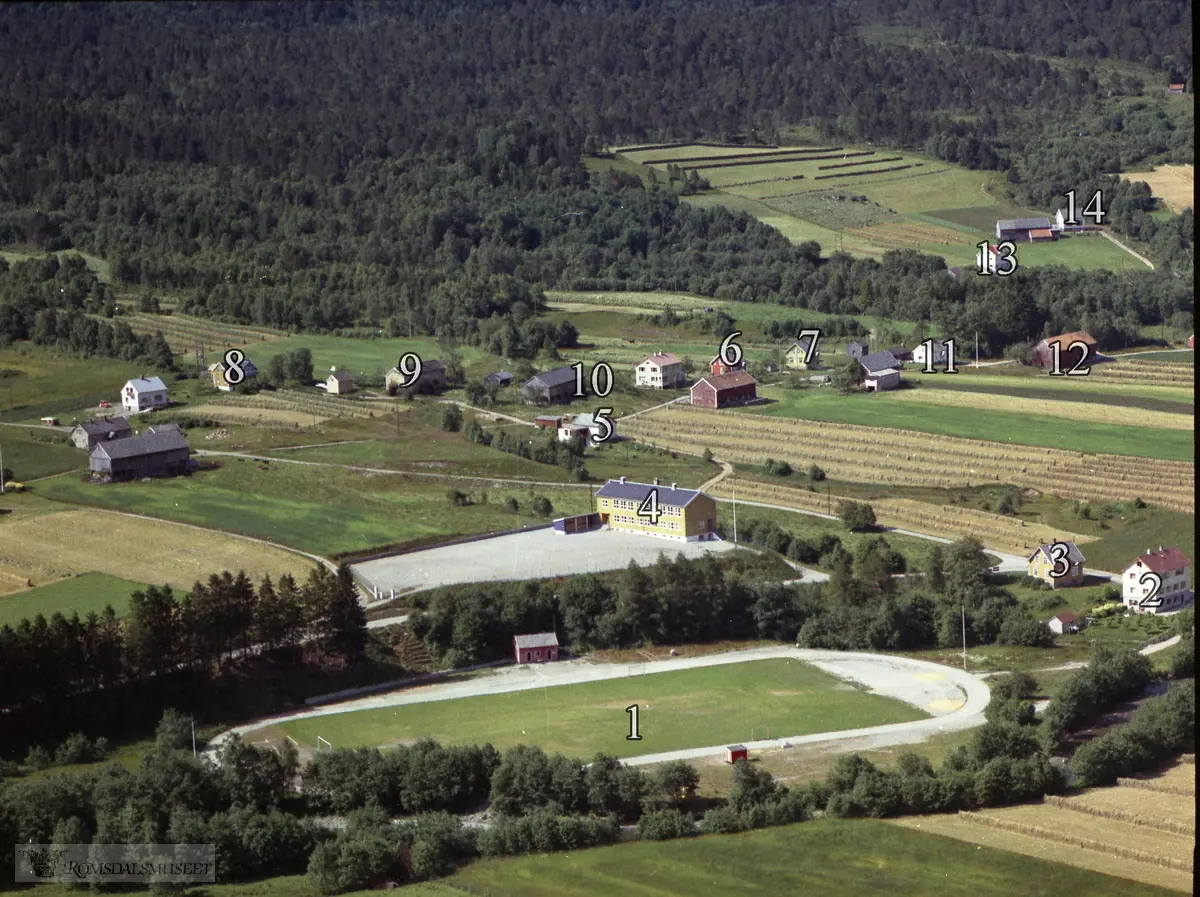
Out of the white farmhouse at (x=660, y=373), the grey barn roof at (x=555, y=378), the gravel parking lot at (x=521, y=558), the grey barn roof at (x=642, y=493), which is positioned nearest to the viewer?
the gravel parking lot at (x=521, y=558)

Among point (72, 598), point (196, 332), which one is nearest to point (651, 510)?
point (72, 598)

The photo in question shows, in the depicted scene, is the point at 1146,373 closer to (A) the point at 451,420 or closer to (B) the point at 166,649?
(A) the point at 451,420

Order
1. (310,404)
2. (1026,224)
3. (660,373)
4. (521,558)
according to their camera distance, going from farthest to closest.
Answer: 1. (1026,224)
2. (660,373)
3. (310,404)
4. (521,558)

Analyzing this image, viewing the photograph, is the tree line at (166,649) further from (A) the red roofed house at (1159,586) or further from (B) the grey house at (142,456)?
(A) the red roofed house at (1159,586)

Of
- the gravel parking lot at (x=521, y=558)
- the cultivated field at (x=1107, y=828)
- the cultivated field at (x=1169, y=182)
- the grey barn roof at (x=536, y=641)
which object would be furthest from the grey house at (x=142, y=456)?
the cultivated field at (x=1169, y=182)

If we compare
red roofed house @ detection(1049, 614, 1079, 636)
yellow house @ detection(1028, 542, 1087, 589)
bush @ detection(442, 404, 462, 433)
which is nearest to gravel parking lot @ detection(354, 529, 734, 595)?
yellow house @ detection(1028, 542, 1087, 589)

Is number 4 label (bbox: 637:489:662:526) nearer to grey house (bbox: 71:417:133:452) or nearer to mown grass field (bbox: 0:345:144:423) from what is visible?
grey house (bbox: 71:417:133:452)

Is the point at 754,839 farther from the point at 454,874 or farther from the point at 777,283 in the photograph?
the point at 777,283
